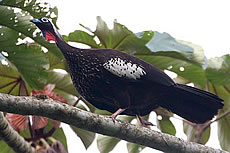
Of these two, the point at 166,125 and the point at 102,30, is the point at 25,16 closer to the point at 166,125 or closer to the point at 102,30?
the point at 102,30

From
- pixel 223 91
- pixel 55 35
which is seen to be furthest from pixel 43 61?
pixel 223 91

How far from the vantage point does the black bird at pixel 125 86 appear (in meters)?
3.43

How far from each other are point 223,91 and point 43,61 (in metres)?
1.60

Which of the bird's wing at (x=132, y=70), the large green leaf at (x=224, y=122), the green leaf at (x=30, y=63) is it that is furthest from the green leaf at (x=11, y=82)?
the large green leaf at (x=224, y=122)

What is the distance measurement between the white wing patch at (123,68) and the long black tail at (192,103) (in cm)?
28

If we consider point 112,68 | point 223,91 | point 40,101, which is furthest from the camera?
point 223,91

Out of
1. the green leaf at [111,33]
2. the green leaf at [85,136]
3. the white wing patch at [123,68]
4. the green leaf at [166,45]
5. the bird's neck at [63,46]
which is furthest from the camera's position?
the green leaf at [85,136]

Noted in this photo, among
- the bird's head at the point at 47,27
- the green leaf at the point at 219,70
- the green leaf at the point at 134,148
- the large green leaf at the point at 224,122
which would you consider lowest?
the green leaf at the point at 134,148

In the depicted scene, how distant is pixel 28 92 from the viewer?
14.2ft

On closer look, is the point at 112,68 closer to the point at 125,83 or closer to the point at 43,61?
the point at 125,83

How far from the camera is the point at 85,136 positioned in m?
4.41

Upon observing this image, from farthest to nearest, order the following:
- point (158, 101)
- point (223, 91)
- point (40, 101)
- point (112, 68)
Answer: point (223, 91)
point (158, 101)
point (112, 68)
point (40, 101)

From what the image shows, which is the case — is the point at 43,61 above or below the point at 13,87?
above

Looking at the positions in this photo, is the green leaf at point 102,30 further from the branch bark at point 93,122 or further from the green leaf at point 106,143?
the branch bark at point 93,122
